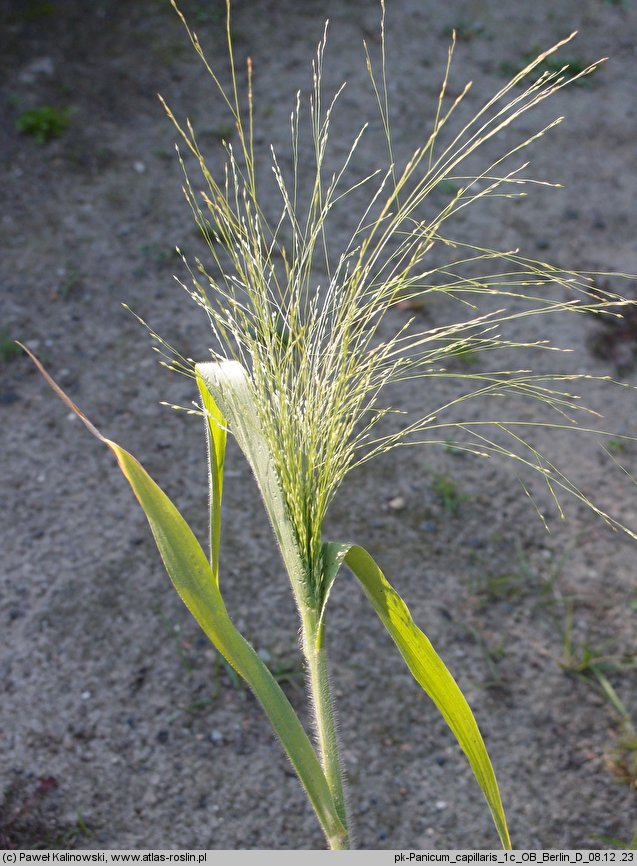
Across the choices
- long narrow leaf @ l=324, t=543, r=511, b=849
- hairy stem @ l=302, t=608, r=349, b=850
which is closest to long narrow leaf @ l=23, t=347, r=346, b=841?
hairy stem @ l=302, t=608, r=349, b=850

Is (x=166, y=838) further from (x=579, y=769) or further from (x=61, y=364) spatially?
(x=61, y=364)

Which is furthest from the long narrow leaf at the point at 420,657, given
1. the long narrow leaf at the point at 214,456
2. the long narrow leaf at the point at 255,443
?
the long narrow leaf at the point at 214,456

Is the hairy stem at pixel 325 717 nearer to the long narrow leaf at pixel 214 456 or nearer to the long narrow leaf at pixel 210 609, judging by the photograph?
the long narrow leaf at pixel 210 609

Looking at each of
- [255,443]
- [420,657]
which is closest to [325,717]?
[420,657]

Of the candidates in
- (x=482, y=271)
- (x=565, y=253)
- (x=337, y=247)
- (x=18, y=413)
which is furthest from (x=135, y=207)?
(x=565, y=253)

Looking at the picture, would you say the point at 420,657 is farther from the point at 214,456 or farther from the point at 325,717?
the point at 214,456
